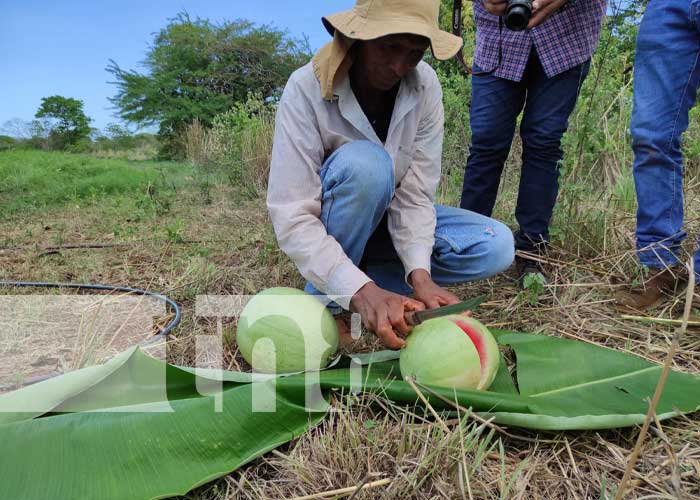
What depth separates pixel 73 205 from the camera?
545 centimetres

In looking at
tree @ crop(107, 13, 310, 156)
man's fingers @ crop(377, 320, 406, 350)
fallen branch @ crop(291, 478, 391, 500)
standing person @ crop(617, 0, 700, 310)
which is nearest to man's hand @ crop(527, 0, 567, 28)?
standing person @ crop(617, 0, 700, 310)

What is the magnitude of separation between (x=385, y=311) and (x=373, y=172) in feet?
1.73

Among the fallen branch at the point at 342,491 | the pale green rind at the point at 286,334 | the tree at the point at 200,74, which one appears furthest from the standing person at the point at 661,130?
the tree at the point at 200,74

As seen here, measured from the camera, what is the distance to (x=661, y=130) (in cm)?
195

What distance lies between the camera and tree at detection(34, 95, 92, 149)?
21323 mm

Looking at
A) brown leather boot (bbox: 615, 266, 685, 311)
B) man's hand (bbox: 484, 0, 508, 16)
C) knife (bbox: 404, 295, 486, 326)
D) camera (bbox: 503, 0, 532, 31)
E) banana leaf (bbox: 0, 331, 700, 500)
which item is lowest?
banana leaf (bbox: 0, 331, 700, 500)

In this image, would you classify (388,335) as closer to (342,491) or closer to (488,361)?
(488,361)

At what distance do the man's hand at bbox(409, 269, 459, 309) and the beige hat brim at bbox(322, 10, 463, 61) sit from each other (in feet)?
2.42

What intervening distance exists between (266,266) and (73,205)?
3.80 meters

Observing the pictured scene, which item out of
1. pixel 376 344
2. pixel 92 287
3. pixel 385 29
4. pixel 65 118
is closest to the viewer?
pixel 385 29

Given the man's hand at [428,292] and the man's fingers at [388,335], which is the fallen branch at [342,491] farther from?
the man's hand at [428,292]

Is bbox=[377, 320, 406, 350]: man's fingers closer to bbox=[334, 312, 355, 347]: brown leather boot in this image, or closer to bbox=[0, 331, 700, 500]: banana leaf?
bbox=[0, 331, 700, 500]: banana leaf

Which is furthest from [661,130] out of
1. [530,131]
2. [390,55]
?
[390,55]

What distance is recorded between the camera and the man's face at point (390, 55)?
5.13 feet
